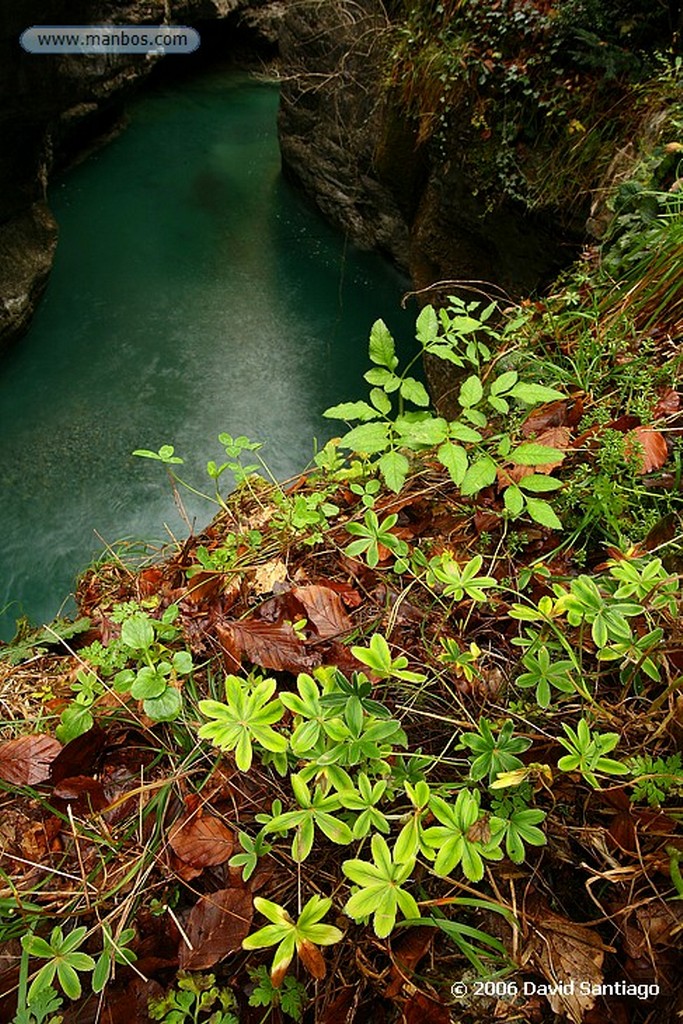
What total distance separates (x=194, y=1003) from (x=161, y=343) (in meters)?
5.18

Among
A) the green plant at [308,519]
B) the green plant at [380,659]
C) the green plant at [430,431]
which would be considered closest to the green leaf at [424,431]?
the green plant at [430,431]

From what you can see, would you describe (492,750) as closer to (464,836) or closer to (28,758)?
(464,836)

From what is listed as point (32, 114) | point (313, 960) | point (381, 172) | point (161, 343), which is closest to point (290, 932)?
point (313, 960)

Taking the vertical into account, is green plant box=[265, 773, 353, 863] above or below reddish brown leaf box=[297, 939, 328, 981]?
above

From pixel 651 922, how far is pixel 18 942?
2.74 feet

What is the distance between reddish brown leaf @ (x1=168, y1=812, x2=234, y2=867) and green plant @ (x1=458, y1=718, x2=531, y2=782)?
370mm

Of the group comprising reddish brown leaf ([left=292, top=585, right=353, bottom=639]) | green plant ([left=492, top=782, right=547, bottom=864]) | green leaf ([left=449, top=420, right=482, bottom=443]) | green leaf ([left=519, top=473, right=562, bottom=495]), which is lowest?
reddish brown leaf ([left=292, top=585, right=353, bottom=639])

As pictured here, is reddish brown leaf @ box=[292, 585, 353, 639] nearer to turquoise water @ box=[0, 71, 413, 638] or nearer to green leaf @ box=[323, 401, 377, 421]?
green leaf @ box=[323, 401, 377, 421]

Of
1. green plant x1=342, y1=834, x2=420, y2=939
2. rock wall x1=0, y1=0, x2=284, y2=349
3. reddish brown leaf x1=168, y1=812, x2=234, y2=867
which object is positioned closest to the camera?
green plant x1=342, y1=834, x2=420, y2=939

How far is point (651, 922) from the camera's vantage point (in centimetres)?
86

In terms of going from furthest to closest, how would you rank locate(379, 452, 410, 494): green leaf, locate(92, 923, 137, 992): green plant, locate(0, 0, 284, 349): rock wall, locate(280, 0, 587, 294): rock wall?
locate(0, 0, 284, 349): rock wall < locate(280, 0, 587, 294): rock wall < locate(379, 452, 410, 494): green leaf < locate(92, 923, 137, 992): green plant

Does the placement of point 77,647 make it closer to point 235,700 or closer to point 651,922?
point 235,700

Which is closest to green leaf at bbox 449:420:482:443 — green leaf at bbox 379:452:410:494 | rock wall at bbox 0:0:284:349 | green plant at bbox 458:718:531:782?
green leaf at bbox 379:452:410:494

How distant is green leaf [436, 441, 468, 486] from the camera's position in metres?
1.25
